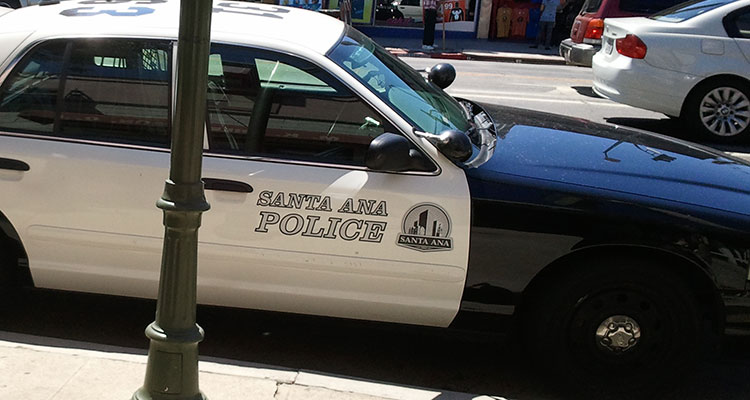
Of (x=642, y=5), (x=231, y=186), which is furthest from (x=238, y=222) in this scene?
A: (x=642, y=5)

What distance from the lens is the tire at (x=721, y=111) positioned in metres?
9.92

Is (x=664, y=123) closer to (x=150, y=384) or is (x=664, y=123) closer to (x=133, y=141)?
(x=133, y=141)

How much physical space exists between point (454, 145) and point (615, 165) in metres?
0.82

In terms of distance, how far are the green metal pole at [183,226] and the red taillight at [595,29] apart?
1226 centimetres

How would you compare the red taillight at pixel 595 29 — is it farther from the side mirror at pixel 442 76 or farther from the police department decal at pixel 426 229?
the police department decal at pixel 426 229

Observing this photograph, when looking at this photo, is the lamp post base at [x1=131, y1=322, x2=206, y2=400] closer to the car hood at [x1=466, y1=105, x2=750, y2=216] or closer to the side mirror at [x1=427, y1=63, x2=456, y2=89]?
the car hood at [x1=466, y1=105, x2=750, y2=216]

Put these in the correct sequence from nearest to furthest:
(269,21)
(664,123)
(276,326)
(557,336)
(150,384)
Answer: (150,384) < (557,336) < (269,21) < (276,326) < (664,123)

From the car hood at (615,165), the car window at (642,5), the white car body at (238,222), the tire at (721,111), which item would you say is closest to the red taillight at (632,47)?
the tire at (721,111)

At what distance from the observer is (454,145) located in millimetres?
3906

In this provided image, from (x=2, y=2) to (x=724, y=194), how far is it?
1463 cm

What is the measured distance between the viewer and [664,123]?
36.8ft

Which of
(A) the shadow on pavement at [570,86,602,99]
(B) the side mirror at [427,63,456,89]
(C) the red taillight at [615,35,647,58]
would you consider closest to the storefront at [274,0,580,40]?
(A) the shadow on pavement at [570,86,602,99]

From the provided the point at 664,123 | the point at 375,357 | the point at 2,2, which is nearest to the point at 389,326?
the point at 375,357

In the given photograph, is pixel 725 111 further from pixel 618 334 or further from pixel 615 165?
pixel 618 334
